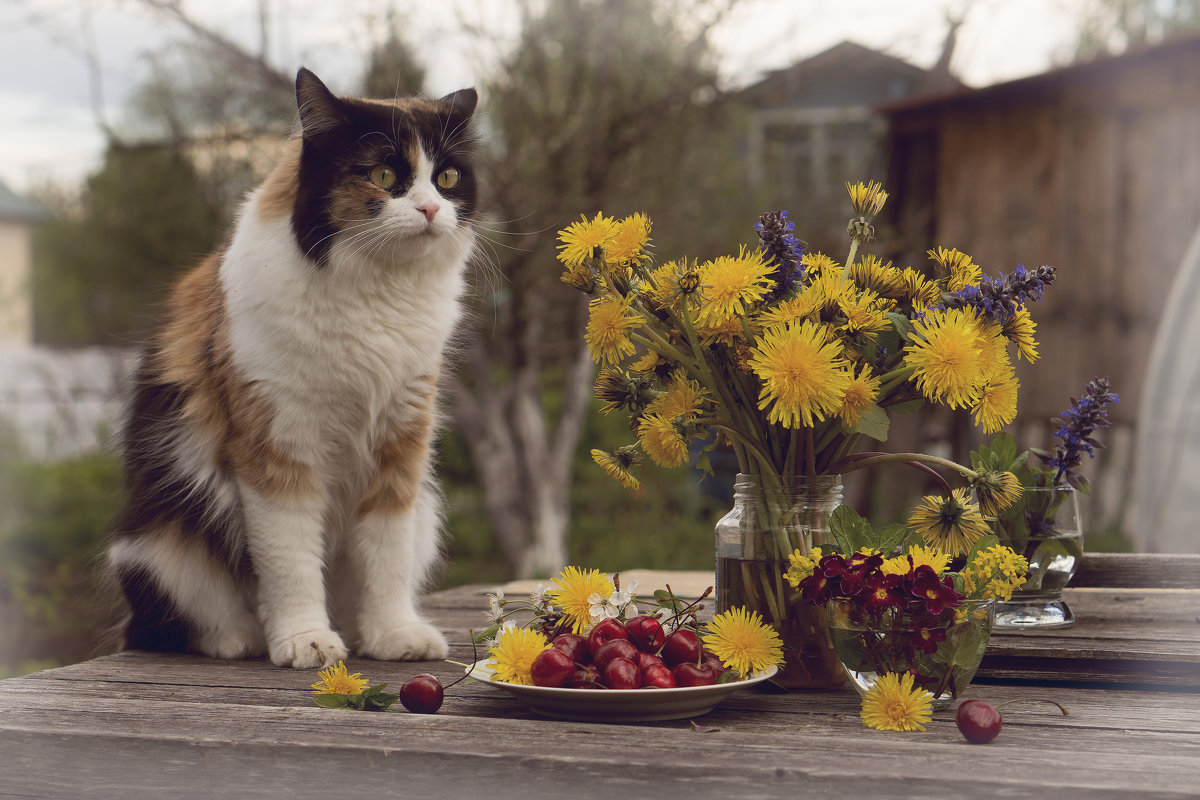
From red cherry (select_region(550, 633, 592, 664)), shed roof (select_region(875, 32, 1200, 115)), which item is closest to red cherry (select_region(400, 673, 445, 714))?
red cherry (select_region(550, 633, 592, 664))

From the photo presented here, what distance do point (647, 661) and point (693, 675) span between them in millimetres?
52

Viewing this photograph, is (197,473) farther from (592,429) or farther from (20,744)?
(592,429)

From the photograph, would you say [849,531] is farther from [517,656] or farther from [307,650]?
[307,650]

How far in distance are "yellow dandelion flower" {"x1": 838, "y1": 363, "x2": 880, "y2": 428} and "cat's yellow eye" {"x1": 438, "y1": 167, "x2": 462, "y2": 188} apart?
953 mm

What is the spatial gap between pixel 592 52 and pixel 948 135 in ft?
6.55

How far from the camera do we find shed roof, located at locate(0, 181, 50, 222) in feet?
17.8

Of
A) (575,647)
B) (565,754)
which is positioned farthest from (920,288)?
(565,754)

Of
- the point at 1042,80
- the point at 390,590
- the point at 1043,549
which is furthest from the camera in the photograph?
the point at 1042,80

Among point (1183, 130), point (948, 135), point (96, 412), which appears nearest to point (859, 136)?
point (948, 135)

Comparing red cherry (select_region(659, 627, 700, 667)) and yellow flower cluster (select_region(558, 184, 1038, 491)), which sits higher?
yellow flower cluster (select_region(558, 184, 1038, 491))

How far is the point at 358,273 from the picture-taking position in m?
1.84

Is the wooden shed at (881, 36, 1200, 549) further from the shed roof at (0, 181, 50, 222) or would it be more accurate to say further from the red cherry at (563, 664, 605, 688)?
the red cherry at (563, 664, 605, 688)

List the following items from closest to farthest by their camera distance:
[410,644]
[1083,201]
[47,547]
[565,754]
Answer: [565,754] < [410,644] < [1083,201] < [47,547]

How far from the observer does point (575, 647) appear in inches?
48.3
